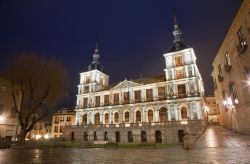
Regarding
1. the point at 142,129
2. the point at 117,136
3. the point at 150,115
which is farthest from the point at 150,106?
the point at 117,136

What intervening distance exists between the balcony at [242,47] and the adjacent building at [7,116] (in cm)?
4262

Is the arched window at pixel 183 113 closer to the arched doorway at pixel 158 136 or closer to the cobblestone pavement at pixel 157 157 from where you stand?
the arched doorway at pixel 158 136

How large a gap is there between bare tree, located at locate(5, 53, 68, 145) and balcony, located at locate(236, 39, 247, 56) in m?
27.8

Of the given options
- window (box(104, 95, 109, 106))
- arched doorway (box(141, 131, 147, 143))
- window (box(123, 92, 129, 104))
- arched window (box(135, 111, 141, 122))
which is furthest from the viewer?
window (box(104, 95, 109, 106))

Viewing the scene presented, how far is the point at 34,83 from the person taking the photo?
3084 centimetres

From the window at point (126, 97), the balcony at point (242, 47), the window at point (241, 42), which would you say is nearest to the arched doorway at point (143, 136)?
the window at point (126, 97)

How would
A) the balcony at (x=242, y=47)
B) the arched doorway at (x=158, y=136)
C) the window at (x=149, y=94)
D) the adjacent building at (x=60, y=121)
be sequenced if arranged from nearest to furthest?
the balcony at (x=242, y=47) < the arched doorway at (x=158, y=136) < the window at (x=149, y=94) < the adjacent building at (x=60, y=121)

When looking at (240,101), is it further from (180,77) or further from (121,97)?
(121,97)

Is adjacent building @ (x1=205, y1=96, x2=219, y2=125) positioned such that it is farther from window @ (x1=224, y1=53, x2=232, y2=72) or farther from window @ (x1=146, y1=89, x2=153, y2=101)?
window @ (x1=224, y1=53, x2=232, y2=72)

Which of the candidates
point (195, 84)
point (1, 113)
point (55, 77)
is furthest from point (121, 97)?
point (1, 113)

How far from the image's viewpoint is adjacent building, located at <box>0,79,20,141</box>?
1448 inches

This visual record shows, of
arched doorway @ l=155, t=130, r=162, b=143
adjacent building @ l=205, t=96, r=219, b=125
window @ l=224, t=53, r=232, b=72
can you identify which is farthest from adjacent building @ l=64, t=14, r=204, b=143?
adjacent building @ l=205, t=96, r=219, b=125

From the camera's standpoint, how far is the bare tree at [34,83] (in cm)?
2917

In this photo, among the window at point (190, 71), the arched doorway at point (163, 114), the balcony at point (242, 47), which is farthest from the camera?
the arched doorway at point (163, 114)
